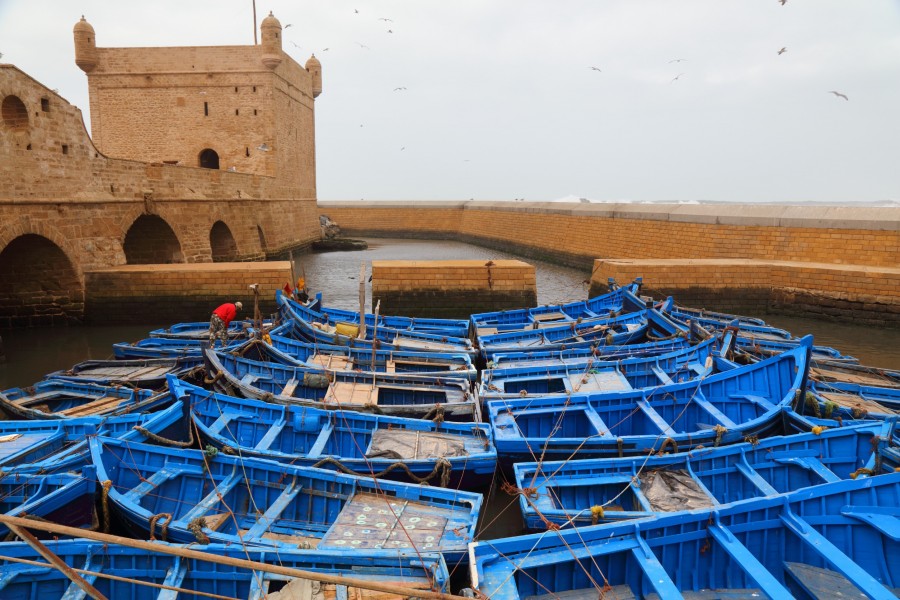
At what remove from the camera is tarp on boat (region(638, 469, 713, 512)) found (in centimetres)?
576

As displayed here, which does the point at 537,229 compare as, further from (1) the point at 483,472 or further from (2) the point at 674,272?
(1) the point at 483,472

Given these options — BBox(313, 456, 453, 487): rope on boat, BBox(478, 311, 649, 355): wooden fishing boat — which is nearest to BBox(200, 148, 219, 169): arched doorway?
BBox(478, 311, 649, 355): wooden fishing boat

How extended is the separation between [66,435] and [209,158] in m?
26.4

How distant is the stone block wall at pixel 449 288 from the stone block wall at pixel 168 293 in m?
2.92

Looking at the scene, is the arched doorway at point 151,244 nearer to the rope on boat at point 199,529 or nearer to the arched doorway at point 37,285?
the arched doorway at point 37,285

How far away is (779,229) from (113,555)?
824 inches

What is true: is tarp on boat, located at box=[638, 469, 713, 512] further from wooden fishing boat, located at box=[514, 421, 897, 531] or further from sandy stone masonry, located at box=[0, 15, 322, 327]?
sandy stone masonry, located at box=[0, 15, 322, 327]

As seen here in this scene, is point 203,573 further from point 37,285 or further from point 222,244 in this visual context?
point 222,244

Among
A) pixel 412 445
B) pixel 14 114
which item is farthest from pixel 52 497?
pixel 14 114

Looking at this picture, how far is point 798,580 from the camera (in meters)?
4.58

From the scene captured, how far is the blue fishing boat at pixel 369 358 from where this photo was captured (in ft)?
33.7

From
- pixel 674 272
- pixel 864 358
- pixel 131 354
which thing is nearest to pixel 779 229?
pixel 674 272

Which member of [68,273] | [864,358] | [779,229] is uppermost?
[779,229]

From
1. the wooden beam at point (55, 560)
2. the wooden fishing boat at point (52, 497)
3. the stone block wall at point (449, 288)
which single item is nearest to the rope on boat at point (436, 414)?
the wooden fishing boat at point (52, 497)
